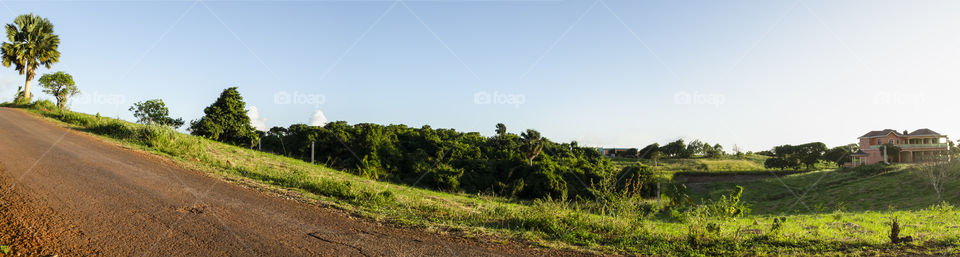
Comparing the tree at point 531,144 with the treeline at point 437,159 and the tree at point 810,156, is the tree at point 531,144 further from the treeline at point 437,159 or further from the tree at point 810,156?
the tree at point 810,156

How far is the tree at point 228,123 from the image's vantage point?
74.0ft

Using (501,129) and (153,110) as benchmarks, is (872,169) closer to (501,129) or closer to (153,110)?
(501,129)

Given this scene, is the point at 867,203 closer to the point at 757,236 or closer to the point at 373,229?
the point at 757,236

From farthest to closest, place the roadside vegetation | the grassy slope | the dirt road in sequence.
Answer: the grassy slope → the roadside vegetation → the dirt road

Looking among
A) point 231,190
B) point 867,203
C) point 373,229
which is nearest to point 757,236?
point 373,229

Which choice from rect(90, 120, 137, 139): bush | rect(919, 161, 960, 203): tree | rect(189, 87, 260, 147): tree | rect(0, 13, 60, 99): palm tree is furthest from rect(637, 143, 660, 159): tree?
rect(0, 13, 60, 99): palm tree

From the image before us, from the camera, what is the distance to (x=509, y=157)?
1241 inches

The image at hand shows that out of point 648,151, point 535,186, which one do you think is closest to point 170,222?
point 535,186

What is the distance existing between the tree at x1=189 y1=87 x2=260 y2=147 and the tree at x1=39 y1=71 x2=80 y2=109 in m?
21.0

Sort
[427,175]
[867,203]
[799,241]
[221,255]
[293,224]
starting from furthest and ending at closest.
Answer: [427,175] → [867,203] → [799,241] → [293,224] → [221,255]

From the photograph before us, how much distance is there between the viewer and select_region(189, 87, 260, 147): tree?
22.6 m

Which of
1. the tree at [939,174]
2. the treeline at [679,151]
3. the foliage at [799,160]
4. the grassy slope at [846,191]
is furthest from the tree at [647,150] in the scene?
the tree at [939,174]

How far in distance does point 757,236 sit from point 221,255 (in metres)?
7.67

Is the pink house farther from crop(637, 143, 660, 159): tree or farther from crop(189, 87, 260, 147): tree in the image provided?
crop(189, 87, 260, 147): tree
